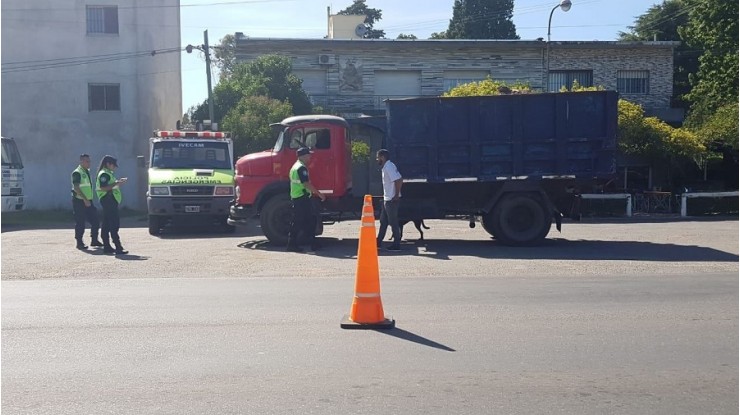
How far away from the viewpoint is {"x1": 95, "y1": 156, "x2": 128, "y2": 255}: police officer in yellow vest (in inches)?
579

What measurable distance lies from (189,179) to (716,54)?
25.7 m

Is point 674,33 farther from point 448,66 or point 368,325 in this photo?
point 368,325

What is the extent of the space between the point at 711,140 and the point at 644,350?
74.1ft

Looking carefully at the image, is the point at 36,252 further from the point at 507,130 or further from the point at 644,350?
the point at 644,350

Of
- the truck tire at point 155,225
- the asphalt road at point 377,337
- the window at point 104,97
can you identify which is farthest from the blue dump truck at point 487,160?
the window at point 104,97

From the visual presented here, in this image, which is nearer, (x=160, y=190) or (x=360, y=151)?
(x=360, y=151)

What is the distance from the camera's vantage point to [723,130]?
27000mm

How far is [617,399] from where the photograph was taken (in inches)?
221

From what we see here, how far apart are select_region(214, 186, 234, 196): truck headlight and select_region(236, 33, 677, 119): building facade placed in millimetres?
16284

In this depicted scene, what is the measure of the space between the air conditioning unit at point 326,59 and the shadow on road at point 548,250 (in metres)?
18.9

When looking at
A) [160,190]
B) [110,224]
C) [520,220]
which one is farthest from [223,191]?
[520,220]

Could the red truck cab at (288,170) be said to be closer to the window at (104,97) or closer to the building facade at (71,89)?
→ the building facade at (71,89)

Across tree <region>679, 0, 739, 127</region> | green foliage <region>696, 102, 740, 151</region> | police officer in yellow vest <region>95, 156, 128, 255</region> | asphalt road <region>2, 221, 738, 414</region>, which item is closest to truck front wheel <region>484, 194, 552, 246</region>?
asphalt road <region>2, 221, 738, 414</region>

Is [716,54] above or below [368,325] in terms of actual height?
above
